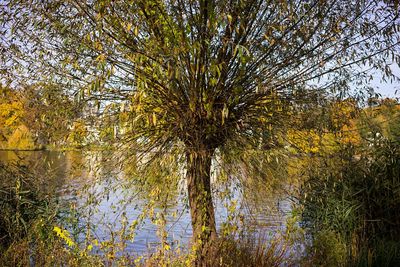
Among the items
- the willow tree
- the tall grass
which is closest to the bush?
the willow tree

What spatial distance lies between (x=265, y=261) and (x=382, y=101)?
2.51 metres

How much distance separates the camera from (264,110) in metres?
5.34

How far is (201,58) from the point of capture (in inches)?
190

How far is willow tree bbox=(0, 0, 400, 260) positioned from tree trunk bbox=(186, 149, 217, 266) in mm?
16

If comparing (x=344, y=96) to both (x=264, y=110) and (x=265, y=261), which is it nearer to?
(x=264, y=110)

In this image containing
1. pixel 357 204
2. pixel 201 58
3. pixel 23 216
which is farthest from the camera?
pixel 357 204

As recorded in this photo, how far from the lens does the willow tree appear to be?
4.63 meters

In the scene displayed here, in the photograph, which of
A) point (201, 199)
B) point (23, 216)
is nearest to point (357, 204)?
point (201, 199)

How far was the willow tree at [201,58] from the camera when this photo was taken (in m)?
4.63

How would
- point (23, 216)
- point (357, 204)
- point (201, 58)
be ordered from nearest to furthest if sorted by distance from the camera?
point (201, 58), point (23, 216), point (357, 204)

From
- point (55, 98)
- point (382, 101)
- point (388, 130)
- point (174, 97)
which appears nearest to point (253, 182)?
point (174, 97)

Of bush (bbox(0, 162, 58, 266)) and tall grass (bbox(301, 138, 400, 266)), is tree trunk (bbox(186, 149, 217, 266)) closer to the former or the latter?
tall grass (bbox(301, 138, 400, 266))

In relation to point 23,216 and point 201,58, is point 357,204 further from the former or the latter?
point 23,216

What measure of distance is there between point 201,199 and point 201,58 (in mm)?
1606
